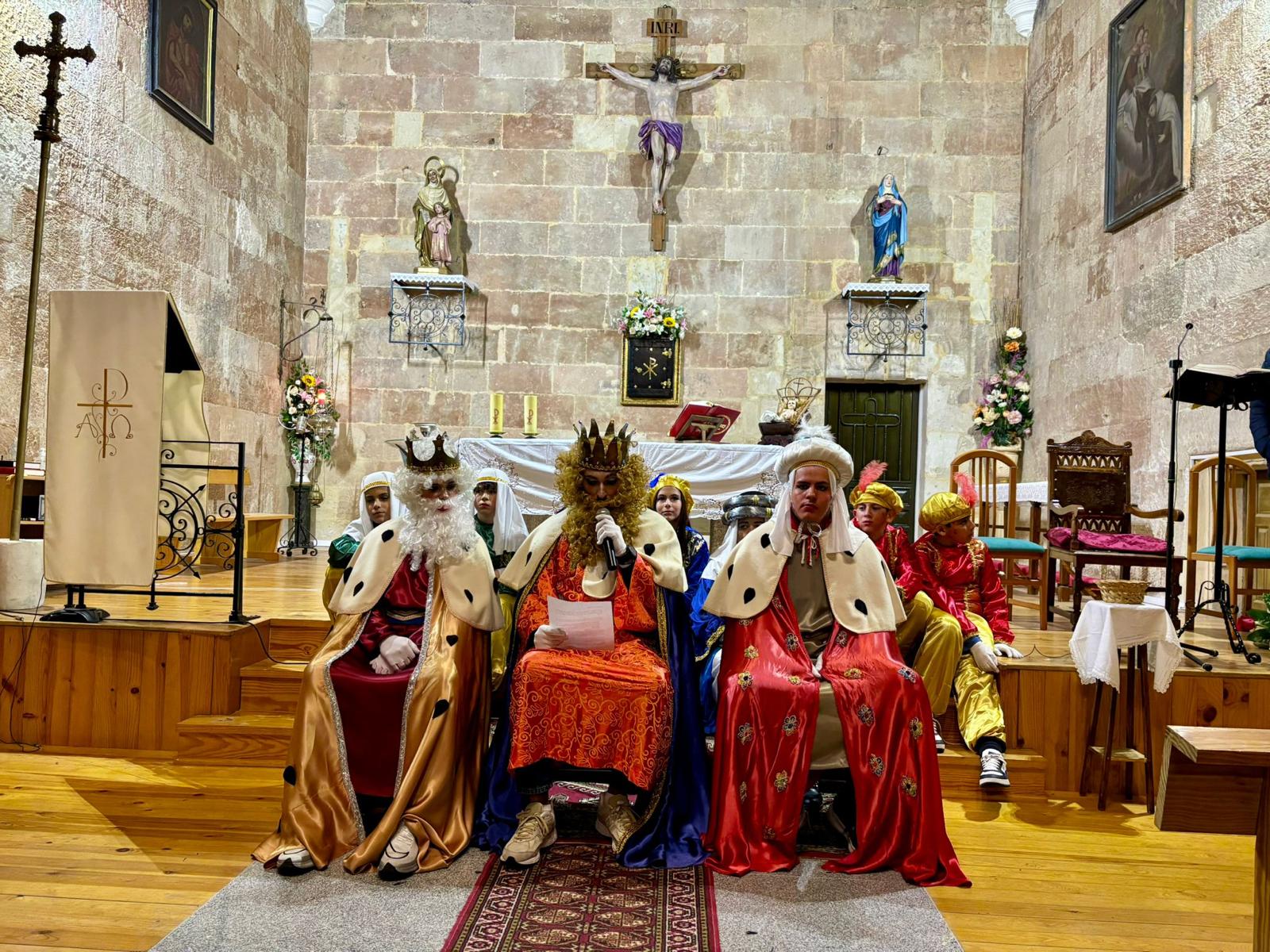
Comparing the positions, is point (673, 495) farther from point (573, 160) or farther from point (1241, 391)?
point (573, 160)

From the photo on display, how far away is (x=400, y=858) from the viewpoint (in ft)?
11.1

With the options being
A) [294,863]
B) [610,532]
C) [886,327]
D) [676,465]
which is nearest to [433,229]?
[676,465]

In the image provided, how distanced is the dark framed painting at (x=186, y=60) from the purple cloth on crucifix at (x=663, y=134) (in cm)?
418

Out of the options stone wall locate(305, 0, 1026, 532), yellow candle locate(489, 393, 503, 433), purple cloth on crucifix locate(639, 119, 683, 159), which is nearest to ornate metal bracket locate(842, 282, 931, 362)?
stone wall locate(305, 0, 1026, 532)

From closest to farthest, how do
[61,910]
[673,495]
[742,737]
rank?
[61,910] < [742,737] < [673,495]

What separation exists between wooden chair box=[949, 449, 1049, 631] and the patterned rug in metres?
3.49

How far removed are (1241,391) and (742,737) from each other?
3262 millimetres

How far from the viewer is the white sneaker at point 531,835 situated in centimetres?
350

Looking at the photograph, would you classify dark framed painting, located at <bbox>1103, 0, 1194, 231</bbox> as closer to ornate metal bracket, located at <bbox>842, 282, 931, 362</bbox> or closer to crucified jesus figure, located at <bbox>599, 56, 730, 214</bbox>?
ornate metal bracket, located at <bbox>842, 282, 931, 362</bbox>

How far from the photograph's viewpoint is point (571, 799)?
4.38 metres

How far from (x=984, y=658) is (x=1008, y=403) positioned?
6599 mm

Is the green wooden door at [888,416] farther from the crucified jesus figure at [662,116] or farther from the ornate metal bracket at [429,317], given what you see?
the ornate metal bracket at [429,317]

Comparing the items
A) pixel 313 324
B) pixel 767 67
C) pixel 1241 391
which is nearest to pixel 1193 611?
pixel 1241 391

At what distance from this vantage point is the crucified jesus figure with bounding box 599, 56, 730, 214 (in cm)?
1069
